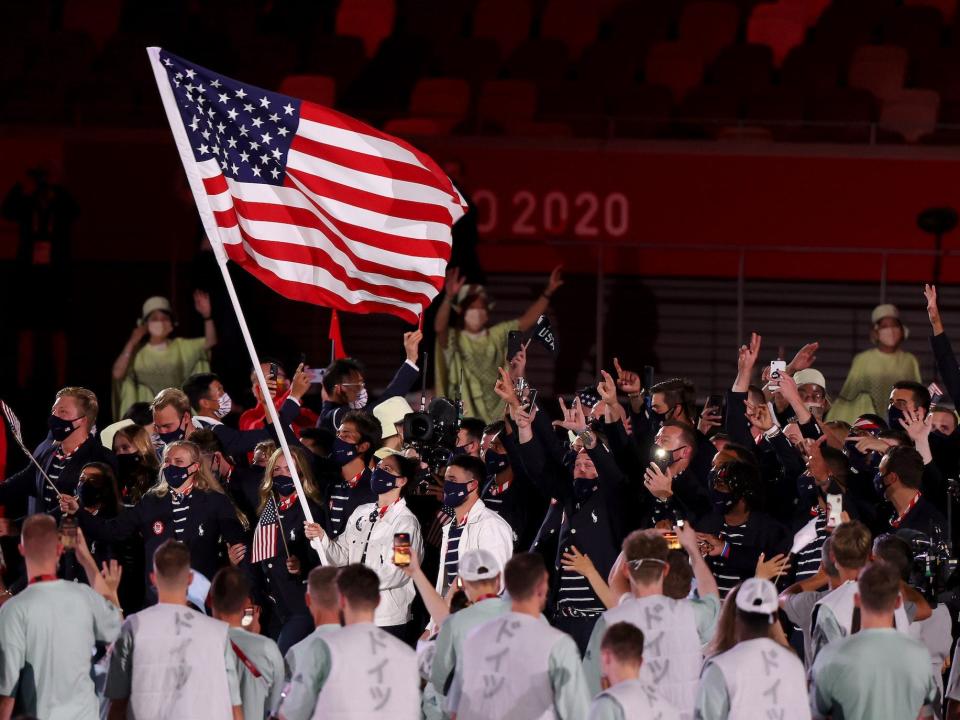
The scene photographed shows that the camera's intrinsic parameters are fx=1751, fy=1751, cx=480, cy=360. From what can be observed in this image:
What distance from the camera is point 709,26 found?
19531mm

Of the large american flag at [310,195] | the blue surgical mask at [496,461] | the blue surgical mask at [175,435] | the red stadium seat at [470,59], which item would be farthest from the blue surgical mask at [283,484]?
the red stadium seat at [470,59]

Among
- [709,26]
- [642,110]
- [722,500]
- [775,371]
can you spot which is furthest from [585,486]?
[709,26]

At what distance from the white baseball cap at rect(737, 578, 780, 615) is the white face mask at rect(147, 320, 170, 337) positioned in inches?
367

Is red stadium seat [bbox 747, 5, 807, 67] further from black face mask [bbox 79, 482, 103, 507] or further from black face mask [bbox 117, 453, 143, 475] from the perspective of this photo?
black face mask [bbox 79, 482, 103, 507]

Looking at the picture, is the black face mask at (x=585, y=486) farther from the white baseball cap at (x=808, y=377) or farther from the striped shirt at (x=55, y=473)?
the striped shirt at (x=55, y=473)

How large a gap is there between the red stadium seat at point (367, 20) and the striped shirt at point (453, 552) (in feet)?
34.6

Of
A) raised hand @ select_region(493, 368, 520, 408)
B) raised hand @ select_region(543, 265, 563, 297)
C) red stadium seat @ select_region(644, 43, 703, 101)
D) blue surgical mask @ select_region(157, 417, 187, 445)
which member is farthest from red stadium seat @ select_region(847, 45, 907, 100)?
blue surgical mask @ select_region(157, 417, 187, 445)

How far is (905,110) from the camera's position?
1794 cm

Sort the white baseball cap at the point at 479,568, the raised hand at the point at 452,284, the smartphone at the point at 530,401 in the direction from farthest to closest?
the raised hand at the point at 452,284 → the smartphone at the point at 530,401 → the white baseball cap at the point at 479,568

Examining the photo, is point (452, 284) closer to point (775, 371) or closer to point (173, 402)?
point (173, 402)

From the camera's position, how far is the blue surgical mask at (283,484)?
10.9 metres

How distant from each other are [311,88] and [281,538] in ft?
26.2

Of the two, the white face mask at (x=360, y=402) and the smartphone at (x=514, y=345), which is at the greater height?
the smartphone at (x=514, y=345)

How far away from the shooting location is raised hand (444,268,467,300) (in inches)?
599
